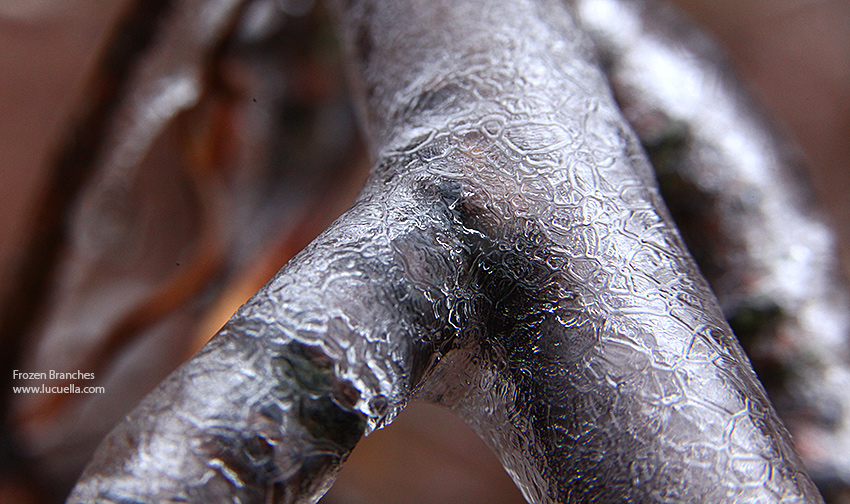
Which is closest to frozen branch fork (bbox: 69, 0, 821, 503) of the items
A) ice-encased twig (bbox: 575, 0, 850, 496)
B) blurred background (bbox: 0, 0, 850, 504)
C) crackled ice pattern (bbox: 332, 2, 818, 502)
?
crackled ice pattern (bbox: 332, 2, 818, 502)

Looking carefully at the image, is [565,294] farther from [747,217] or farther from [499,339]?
[747,217]

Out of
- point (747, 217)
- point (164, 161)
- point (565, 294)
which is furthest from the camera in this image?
point (164, 161)

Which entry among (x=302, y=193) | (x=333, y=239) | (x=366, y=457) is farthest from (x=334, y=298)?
(x=366, y=457)

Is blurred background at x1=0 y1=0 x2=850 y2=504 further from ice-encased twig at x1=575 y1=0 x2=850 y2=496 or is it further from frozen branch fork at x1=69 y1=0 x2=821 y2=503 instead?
frozen branch fork at x1=69 y1=0 x2=821 y2=503

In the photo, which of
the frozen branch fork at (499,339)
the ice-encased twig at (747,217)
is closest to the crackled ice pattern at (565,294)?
the frozen branch fork at (499,339)

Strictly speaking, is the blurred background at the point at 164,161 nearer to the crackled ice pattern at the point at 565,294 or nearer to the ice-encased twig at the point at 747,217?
the ice-encased twig at the point at 747,217

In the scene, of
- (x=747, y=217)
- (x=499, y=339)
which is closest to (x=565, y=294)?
(x=499, y=339)

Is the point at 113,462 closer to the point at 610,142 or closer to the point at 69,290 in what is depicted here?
the point at 610,142
